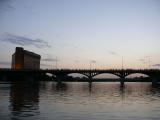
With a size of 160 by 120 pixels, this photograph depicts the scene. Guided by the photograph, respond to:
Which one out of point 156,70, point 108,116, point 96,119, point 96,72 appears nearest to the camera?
point 96,119

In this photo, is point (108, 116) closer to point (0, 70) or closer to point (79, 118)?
point (79, 118)

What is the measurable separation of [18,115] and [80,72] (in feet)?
527

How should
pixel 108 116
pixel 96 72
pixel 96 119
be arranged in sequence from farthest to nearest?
pixel 96 72
pixel 108 116
pixel 96 119

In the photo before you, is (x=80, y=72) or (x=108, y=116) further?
(x=80, y=72)

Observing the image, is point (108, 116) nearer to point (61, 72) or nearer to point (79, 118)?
point (79, 118)

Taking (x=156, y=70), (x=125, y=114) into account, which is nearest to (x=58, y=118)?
(x=125, y=114)

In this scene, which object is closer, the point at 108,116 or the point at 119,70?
the point at 108,116

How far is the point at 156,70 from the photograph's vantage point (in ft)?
578

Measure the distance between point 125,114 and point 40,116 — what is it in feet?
28.8

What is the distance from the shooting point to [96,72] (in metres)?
189

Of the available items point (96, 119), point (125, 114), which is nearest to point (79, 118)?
point (96, 119)

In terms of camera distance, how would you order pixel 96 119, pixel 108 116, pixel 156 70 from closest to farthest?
pixel 96 119
pixel 108 116
pixel 156 70

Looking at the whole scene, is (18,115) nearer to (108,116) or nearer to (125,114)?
(108,116)

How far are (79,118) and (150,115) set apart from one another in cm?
779
